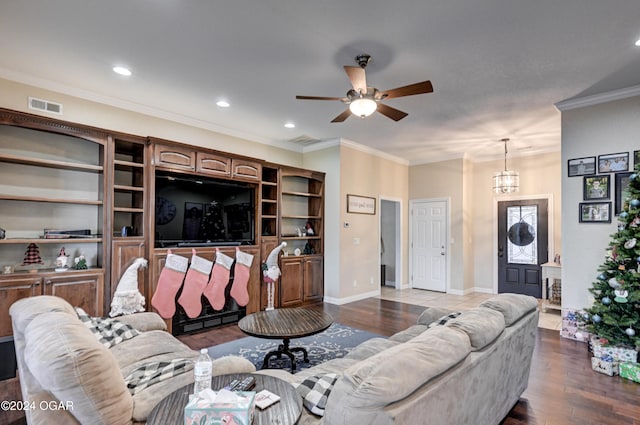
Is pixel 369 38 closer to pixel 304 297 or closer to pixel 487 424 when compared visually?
pixel 487 424

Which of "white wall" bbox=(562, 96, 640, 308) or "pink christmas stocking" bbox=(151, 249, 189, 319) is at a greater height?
"white wall" bbox=(562, 96, 640, 308)

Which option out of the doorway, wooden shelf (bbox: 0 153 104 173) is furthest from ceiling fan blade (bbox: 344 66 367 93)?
the doorway

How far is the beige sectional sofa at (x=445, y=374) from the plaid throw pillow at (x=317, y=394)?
36mm

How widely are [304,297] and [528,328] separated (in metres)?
3.73

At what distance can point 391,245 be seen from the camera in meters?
7.96

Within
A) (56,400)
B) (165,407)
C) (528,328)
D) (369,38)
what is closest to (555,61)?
(369,38)

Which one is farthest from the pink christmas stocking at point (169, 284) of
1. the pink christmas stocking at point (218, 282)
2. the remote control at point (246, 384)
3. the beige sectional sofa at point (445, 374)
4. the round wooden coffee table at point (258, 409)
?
the remote control at point (246, 384)

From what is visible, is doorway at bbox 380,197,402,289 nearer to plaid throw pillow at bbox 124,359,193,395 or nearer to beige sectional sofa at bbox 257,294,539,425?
beige sectional sofa at bbox 257,294,539,425

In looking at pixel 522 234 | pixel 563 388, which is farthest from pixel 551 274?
pixel 563 388

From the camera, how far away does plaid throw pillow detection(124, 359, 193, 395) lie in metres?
1.64

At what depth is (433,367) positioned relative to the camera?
1.37 metres

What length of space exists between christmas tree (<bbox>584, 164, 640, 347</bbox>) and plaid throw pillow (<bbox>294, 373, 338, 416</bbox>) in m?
3.35

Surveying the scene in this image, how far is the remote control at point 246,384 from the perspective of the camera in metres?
1.54

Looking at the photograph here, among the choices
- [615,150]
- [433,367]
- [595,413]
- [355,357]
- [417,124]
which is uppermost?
[417,124]
